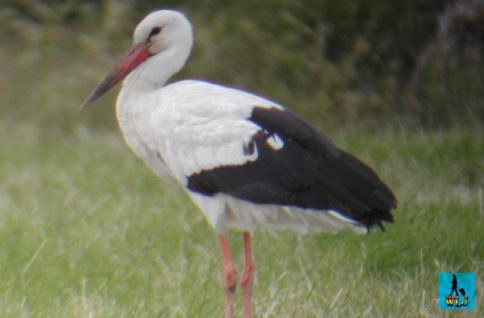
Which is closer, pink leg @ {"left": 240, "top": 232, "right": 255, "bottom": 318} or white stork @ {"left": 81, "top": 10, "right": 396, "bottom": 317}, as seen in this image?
white stork @ {"left": 81, "top": 10, "right": 396, "bottom": 317}

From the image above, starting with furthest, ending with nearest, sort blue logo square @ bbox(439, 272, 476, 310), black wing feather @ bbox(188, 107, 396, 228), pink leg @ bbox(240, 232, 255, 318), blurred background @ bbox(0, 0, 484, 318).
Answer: blurred background @ bbox(0, 0, 484, 318) → blue logo square @ bbox(439, 272, 476, 310) → pink leg @ bbox(240, 232, 255, 318) → black wing feather @ bbox(188, 107, 396, 228)

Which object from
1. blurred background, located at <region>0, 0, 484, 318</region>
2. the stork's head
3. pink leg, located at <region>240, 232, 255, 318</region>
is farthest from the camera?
the stork's head

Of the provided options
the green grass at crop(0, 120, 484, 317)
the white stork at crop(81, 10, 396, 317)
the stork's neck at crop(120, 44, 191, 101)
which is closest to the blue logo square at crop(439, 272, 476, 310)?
the green grass at crop(0, 120, 484, 317)

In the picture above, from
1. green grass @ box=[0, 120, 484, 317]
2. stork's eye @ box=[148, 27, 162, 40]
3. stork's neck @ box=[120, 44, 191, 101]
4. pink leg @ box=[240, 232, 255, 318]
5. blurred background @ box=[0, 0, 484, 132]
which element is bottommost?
blurred background @ box=[0, 0, 484, 132]

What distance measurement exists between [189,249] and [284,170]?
4.63 ft

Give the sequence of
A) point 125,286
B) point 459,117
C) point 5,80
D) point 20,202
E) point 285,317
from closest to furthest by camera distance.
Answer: point 285,317 < point 125,286 < point 20,202 < point 459,117 < point 5,80

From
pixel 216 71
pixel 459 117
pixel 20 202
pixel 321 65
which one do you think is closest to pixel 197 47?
pixel 216 71

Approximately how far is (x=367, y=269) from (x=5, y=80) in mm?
5622

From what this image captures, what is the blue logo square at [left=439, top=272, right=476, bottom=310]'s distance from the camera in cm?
642

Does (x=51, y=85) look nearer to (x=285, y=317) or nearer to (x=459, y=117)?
(x=459, y=117)

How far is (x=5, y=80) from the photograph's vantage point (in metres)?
12.0

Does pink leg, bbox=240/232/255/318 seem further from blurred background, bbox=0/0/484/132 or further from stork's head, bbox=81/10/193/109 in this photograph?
blurred background, bbox=0/0/484/132

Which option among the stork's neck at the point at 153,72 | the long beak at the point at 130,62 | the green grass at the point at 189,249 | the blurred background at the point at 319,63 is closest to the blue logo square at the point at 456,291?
the green grass at the point at 189,249

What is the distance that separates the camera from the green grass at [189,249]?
645 centimetres
